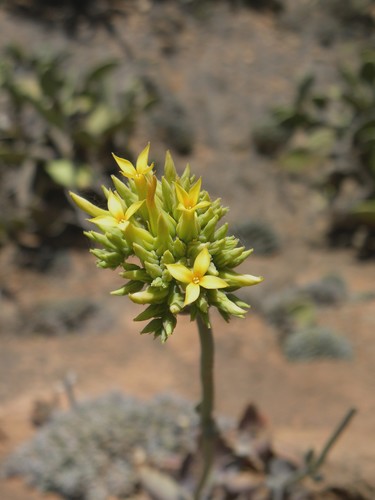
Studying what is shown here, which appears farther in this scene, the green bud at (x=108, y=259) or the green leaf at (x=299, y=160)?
the green leaf at (x=299, y=160)

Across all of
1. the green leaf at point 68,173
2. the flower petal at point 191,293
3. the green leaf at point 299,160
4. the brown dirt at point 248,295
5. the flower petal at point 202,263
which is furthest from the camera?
the green leaf at point 299,160

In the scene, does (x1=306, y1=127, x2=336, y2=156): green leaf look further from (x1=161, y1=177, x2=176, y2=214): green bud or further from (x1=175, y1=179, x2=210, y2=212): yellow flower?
(x1=175, y1=179, x2=210, y2=212): yellow flower

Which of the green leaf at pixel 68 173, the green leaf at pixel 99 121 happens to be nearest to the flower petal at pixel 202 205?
the green leaf at pixel 68 173

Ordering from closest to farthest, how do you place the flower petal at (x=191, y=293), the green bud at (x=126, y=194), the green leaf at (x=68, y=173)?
the flower petal at (x=191, y=293) → the green bud at (x=126, y=194) → the green leaf at (x=68, y=173)

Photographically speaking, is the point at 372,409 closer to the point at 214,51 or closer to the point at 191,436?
the point at 191,436

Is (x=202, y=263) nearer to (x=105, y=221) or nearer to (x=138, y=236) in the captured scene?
(x=138, y=236)

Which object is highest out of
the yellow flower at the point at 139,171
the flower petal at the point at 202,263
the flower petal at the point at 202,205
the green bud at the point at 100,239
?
the yellow flower at the point at 139,171

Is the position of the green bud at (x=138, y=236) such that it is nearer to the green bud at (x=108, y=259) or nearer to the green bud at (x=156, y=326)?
the green bud at (x=108, y=259)
